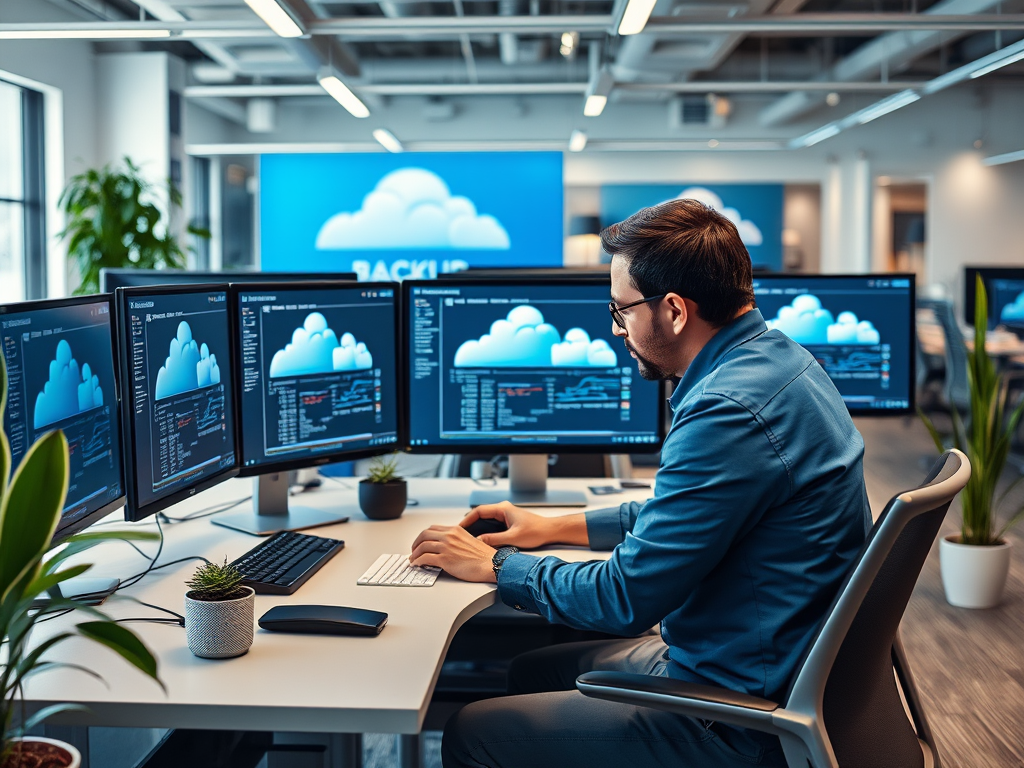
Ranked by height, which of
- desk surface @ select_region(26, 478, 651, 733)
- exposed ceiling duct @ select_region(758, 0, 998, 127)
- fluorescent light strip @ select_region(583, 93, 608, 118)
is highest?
exposed ceiling duct @ select_region(758, 0, 998, 127)

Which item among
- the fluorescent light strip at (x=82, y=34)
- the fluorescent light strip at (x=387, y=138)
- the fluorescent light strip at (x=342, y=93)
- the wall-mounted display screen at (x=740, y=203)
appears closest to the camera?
the fluorescent light strip at (x=82, y=34)

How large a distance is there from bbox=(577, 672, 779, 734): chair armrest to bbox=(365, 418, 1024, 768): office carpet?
1220mm

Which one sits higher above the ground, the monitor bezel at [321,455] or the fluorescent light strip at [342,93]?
the fluorescent light strip at [342,93]

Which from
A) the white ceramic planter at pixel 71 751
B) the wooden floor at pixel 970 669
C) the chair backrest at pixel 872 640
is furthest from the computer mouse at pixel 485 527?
the wooden floor at pixel 970 669

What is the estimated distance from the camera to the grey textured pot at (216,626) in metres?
1.26

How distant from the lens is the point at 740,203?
1091 cm

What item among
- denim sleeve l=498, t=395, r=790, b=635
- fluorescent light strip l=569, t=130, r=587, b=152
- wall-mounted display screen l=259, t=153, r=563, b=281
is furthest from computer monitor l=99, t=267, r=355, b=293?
fluorescent light strip l=569, t=130, r=587, b=152

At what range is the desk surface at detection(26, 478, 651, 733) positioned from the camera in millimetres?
1144

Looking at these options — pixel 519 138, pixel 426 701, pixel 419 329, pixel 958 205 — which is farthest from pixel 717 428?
pixel 958 205

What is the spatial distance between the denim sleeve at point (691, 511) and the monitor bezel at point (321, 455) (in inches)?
32.5

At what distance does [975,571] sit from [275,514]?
2586mm

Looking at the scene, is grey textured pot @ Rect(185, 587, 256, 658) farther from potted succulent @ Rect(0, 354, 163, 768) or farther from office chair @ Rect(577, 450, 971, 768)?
office chair @ Rect(577, 450, 971, 768)

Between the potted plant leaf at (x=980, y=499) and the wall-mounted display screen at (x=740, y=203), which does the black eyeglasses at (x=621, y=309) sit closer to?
the potted plant leaf at (x=980, y=499)

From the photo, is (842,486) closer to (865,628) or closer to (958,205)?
(865,628)
